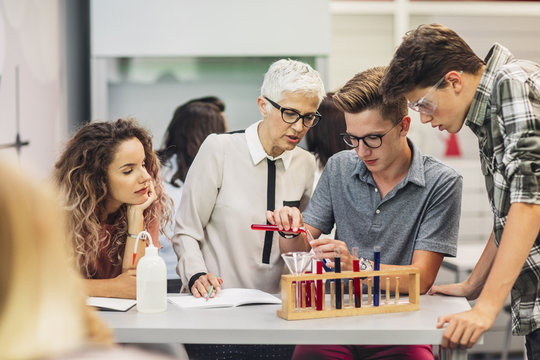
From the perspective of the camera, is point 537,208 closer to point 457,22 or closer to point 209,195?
point 209,195

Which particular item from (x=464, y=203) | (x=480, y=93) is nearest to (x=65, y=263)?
(x=480, y=93)

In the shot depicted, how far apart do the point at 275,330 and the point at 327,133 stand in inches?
55.2

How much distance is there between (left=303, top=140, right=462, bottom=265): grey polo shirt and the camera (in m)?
1.99

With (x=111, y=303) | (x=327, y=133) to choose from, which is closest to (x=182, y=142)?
(x=327, y=133)

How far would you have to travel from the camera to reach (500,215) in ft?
5.46

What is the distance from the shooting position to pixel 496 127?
162 cm

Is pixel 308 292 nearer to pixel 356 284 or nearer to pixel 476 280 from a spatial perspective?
pixel 356 284

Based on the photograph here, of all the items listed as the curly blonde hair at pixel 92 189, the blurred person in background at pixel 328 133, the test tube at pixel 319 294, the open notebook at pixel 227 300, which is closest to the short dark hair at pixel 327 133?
the blurred person in background at pixel 328 133

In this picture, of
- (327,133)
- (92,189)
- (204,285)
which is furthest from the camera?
(327,133)

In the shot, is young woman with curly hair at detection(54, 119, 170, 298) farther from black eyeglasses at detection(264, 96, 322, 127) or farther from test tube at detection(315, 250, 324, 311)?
test tube at detection(315, 250, 324, 311)

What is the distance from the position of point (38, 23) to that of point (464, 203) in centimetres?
283

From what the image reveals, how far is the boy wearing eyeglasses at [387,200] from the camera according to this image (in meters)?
1.94

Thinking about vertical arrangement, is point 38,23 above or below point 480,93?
above

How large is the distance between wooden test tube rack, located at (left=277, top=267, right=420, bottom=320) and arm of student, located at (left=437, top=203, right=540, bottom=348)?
223 millimetres
